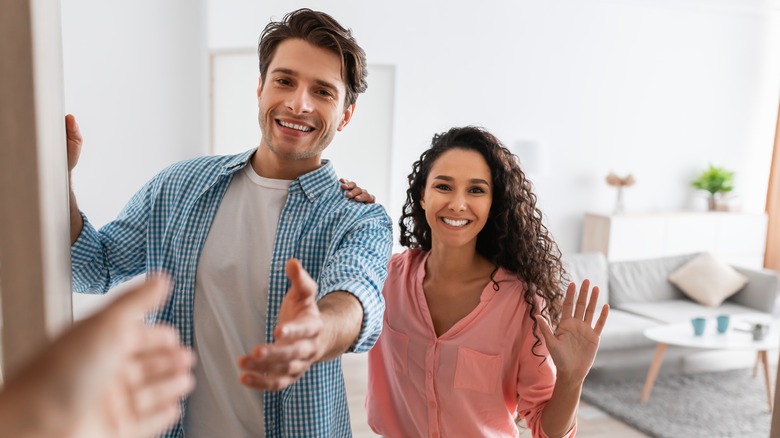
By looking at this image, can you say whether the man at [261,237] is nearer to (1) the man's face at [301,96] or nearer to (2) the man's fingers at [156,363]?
(1) the man's face at [301,96]

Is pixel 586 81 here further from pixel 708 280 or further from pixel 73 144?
pixel 73 144

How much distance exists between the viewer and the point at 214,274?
1.10m

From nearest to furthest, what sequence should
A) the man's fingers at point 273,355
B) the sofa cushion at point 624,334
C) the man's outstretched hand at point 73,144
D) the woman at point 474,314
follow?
the man's fingers at point 273,355 → the man's outstretched hand at point 73,144 → the woman at point 474,314 → the sofa cushion at point 624,334

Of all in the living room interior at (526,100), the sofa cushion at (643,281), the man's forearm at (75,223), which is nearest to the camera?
the man's forearm at (75,223)

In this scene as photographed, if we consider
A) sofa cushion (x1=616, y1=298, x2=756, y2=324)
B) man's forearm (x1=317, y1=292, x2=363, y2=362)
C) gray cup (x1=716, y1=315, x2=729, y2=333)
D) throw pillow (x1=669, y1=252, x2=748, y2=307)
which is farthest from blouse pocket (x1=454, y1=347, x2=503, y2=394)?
throw pillow (x1=669, y1=252, x2=748, y2=307)

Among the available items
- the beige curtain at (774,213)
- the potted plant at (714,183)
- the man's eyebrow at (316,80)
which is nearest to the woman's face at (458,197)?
the man's eyebrow at (316,80)

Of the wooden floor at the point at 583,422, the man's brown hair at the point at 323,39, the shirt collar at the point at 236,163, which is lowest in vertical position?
the wooden floor at the point at 583,422

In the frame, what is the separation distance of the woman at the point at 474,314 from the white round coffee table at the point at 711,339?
229cm

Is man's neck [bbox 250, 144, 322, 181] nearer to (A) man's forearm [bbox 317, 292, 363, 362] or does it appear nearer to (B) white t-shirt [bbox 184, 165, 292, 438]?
(B) white t-shirt [bbox 184, 165, 292, 438]

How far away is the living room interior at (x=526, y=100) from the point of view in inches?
149

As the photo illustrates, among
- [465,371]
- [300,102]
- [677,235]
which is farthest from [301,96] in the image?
[677,235]

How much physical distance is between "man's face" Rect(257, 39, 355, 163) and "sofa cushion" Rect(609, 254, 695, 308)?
11.7 ft

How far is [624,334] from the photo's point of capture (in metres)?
3.71

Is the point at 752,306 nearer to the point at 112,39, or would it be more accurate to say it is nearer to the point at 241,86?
the point at 241,86
